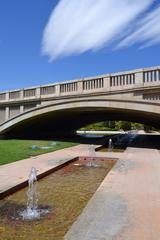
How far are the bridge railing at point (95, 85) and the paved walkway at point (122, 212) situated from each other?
927cm

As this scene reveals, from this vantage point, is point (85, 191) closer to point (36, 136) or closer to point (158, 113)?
point (158, 113)

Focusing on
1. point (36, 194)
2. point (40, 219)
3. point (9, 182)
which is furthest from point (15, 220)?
→ point (9, 182)

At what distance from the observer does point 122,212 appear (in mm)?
5449

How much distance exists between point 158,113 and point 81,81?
677 cm

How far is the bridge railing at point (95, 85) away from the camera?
55.4ft

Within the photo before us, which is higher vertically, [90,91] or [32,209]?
[90,91]

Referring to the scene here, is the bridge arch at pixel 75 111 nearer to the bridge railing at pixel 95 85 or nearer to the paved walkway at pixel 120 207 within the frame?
the bridge railing at pixel 95 85

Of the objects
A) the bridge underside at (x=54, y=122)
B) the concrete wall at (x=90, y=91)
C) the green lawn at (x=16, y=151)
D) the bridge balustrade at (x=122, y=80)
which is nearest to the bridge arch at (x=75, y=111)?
the bridge underside at (x=54, y=122)

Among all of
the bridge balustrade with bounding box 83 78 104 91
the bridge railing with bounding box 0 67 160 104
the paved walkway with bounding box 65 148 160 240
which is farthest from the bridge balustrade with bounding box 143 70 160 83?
the paved walkway with bounding box 65 148 160 240

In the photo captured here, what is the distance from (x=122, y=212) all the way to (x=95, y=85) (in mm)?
14986

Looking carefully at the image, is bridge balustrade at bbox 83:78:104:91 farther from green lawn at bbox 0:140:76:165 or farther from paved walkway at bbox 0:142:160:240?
paved walkway at bbox 0:142:160:240

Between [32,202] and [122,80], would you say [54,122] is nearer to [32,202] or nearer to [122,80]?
[122,80]

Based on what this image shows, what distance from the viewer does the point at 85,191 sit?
25.0ft

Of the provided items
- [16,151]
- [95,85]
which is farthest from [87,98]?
[16,151]
